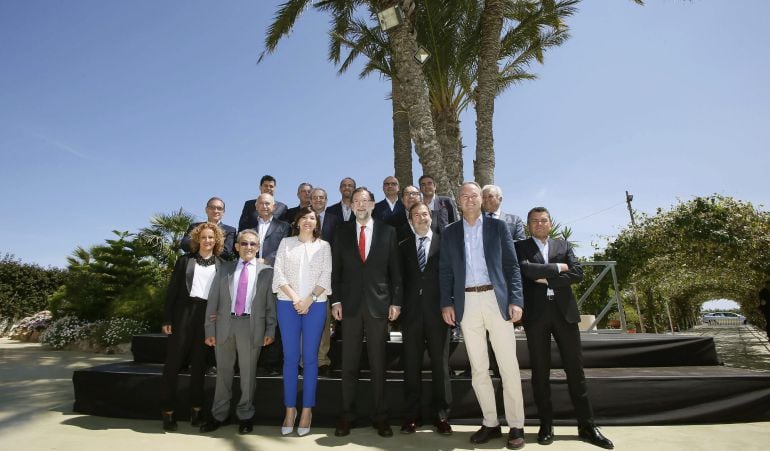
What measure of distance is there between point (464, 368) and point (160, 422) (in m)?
3.29

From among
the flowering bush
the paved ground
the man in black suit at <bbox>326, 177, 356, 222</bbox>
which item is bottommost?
the paved ground

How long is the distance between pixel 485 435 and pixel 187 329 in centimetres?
293

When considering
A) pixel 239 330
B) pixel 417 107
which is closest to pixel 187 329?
pixel 239 330

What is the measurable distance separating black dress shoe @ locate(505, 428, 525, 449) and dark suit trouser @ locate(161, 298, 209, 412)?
2.93 metres

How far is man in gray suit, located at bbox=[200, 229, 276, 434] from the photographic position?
3629mm

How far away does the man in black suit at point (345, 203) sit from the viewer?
529 cm

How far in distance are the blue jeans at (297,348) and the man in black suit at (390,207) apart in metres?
1.71

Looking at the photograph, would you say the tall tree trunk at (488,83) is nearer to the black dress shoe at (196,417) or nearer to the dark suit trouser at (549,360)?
the dark suit trouser at (549,360)

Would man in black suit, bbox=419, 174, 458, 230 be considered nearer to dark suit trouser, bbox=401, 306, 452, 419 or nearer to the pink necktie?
dark suit trouser, bbox=401, 306, 452, 419

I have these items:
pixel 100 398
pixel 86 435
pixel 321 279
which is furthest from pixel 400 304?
pixel 100 398

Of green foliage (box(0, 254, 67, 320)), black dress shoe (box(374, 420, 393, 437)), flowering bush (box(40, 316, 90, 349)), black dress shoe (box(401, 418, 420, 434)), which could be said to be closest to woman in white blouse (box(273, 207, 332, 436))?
black dress shoe (box(374, 420, 393, 437))

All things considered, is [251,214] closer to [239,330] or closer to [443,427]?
[239,330]

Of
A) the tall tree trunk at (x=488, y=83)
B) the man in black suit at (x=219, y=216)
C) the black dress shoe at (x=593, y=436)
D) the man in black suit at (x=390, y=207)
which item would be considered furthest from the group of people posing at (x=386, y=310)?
the tall tree trunk at (x=488, y=83)

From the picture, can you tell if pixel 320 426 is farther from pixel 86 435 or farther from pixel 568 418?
pixel 568 418
